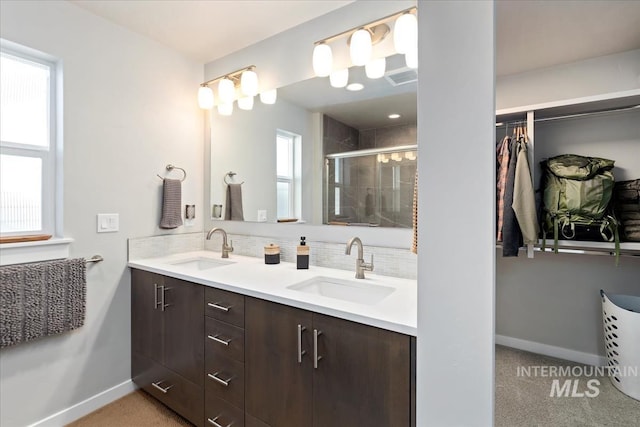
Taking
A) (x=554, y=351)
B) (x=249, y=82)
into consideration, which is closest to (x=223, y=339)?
(x=249, y=82)

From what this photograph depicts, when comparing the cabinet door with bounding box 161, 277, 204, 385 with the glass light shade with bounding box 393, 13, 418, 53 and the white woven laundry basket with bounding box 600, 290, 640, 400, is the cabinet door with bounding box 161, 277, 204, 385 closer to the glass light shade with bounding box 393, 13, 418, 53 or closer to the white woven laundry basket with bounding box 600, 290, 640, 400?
the glass light shade with bounding box 393, 13, 418, 53

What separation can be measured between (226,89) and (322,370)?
201 cm

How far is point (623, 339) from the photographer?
1776 mm

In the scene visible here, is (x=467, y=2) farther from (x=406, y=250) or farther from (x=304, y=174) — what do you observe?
(x=304, y=174)

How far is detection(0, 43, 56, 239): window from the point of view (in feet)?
5.32

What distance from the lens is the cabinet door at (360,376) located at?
0.97 meters

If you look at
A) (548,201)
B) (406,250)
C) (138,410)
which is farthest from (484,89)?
(138,410)

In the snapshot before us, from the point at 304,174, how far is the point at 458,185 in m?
1.23

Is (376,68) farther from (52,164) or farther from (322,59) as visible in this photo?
(52,164)

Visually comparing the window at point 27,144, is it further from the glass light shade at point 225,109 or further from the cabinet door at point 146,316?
the glass light shade at point 225,109

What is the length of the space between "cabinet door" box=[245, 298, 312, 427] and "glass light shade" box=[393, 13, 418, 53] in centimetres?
139

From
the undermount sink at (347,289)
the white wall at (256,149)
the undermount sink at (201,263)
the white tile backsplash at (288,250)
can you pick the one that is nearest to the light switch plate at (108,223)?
the white tile backsplash at (288,250)

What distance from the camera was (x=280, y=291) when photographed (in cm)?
132

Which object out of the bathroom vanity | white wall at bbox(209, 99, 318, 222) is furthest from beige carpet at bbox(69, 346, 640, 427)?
white wall at bbox(209, 99, 318, 222)
